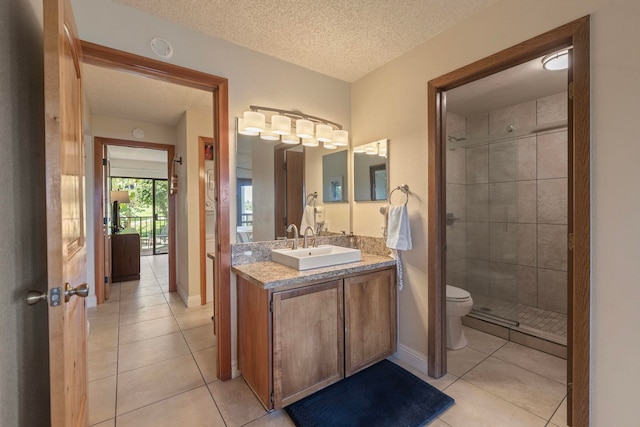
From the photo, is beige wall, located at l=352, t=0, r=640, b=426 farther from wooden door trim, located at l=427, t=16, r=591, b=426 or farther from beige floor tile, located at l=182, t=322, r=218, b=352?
beige floor tile, located at l=182, t=322, r=218, b=352

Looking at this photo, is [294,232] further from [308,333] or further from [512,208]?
[512,208]

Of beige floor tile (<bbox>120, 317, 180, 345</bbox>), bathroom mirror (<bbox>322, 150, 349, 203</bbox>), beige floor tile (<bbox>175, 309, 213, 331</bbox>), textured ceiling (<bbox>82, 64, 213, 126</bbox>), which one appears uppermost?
textured ceiling (<bbox>82, 64, 213, 126</bbox>)

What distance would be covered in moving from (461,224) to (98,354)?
3.93 m

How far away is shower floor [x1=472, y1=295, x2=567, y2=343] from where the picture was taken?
2539 millimetres

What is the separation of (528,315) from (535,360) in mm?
800

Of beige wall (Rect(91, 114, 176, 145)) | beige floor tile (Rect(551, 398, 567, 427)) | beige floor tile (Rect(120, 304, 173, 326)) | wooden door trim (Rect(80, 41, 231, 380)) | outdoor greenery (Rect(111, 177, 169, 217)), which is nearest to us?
beige floor tile (Rect(551, 398, 567, 427))

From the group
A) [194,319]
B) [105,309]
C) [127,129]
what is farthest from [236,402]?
[127,129]

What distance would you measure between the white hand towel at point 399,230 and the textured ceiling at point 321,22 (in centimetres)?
123

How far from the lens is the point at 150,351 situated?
2.43 m

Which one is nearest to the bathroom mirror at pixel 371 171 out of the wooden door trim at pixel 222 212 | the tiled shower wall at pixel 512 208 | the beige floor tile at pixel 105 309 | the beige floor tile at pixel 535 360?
the wooden door trim at pixel 222 212

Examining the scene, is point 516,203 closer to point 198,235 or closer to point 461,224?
point 461,224

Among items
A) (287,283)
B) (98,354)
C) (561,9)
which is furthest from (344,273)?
(98,354)

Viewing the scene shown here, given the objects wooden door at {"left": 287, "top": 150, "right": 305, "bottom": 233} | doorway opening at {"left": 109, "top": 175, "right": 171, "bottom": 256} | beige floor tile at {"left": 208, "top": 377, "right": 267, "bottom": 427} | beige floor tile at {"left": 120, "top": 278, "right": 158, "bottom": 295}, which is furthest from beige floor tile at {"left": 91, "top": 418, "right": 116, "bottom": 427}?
doorway opening at {"left": 109, "top": 175, "right": 171, "bottom": 256}

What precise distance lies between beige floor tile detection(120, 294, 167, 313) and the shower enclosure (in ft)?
12.3
